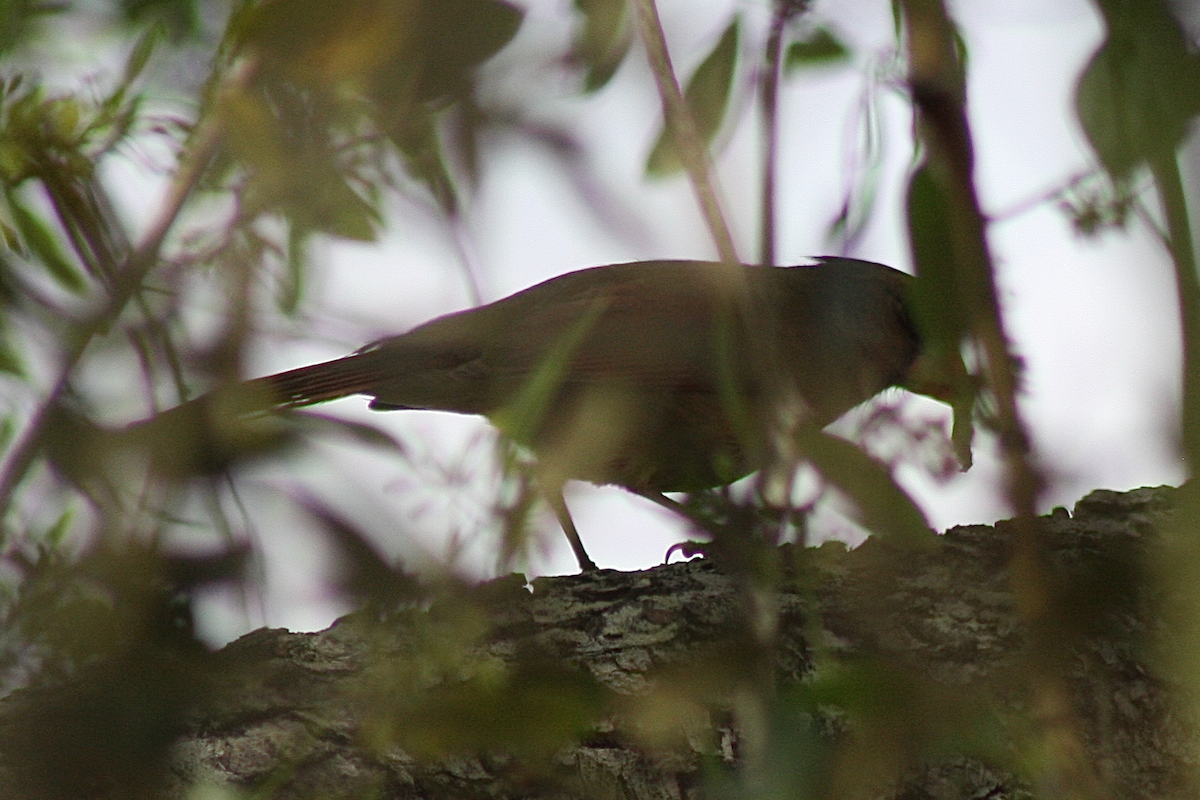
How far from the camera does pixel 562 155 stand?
3.66 feet

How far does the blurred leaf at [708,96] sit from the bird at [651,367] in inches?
4.8

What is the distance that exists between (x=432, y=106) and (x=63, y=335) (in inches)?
16.5

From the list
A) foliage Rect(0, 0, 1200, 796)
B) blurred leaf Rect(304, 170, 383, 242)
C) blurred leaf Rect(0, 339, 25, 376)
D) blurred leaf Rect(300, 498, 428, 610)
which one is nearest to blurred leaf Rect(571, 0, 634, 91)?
foliage Rect(0, 0, 1200, 796)

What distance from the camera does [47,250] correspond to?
124 centimetres

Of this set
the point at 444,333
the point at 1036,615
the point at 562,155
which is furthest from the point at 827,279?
the point at 1036,615

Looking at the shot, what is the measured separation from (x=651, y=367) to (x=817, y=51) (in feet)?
1.80

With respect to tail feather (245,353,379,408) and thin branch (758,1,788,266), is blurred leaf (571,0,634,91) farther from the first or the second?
tail feather (245,353,379,408)

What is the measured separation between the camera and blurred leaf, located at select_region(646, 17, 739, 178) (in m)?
1.12

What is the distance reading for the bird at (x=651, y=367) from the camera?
1005 mm

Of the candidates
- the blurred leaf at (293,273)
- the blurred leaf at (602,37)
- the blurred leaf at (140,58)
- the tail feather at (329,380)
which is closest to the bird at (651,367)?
the tail feather at (329,380)

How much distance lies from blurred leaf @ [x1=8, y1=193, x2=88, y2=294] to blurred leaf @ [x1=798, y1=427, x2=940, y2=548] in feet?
2.56

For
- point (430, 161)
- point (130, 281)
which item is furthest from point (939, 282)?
point (130, 281)

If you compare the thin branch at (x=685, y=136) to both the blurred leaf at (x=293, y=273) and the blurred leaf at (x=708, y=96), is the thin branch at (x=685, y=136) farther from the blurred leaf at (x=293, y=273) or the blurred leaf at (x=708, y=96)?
the blurred leaf at (x=293, y=273)

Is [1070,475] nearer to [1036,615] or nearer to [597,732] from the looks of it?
[1036,615]
